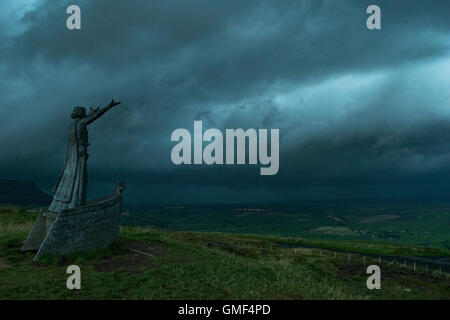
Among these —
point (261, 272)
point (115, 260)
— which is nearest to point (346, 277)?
point (261, 272)

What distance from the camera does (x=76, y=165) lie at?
67.5ft

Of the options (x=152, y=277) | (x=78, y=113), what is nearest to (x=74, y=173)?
(x=78, y=113)

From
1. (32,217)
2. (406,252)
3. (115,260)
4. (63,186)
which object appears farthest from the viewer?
(406,252)

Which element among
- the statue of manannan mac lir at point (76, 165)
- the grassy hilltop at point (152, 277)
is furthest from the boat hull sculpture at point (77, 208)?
the grassy hilltop at point (152, 277)

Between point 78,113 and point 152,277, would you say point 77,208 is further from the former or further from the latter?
point 152,277

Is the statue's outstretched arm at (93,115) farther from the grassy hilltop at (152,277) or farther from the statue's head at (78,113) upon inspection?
the grassy hilltop at (152,277)

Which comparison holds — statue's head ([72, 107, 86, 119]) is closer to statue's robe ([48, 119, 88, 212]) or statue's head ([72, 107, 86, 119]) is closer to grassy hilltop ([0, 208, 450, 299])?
statue's robe ([48, 119, 88, 212])

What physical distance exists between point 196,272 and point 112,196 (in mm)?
9401

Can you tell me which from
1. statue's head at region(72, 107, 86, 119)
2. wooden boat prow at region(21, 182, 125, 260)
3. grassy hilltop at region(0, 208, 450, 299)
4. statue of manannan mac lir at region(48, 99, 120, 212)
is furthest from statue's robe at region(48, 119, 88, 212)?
grassy hilltop at region(0, 208, 450, 299)

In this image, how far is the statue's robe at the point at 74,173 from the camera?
792 inches

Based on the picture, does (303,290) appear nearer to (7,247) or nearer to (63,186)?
(63,186)

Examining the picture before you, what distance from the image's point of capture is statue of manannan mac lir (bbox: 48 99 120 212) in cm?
2016

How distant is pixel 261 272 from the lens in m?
19.3

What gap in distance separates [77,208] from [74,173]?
244cm
